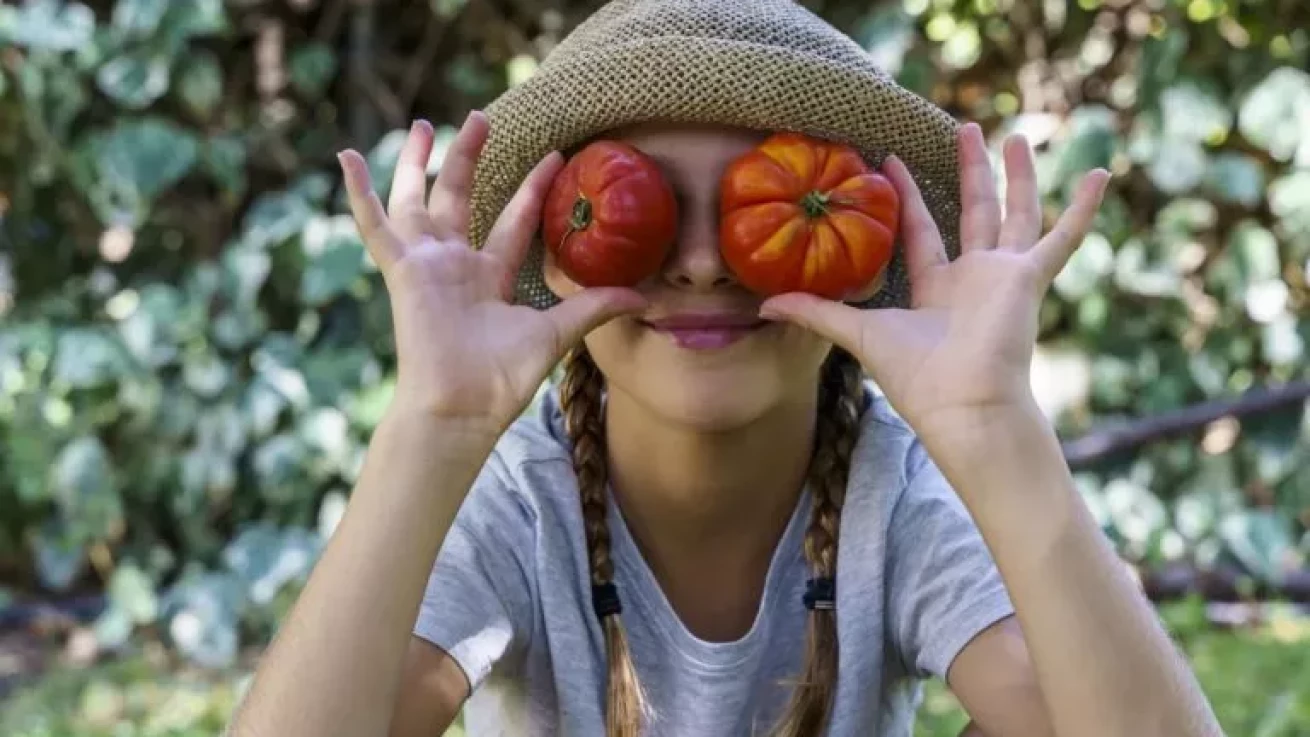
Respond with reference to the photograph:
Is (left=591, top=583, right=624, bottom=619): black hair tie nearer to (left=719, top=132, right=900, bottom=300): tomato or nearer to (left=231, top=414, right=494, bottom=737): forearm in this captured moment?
(left=231, top=414, right=494, bottom=737): forearm

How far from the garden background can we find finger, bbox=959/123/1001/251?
1.60 m

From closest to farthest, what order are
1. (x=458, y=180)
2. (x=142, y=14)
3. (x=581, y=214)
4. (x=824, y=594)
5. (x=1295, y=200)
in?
(x=581, y=214)
(x=458, y=180)
(x=824, y=594)
(x=142, y=14)
(x=1295, y=200)

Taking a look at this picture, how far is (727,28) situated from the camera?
1.48m

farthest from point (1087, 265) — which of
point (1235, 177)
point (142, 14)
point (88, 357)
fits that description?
point (88, 357)

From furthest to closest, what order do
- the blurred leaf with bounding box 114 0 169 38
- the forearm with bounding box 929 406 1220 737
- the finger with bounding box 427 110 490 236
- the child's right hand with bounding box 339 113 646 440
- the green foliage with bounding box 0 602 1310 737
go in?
the blurred leaf with bounding box 114 0 169 38 < the green foliage with bounding box 0 602 1310 737 < the finger with bounding box 427 110 490 236 < the child's right hand with bounding box 339 113 646 440 < the forearm with bounding box 929 406 1220 737

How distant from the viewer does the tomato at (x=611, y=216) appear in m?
1.37

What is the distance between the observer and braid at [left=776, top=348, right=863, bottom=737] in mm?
1638

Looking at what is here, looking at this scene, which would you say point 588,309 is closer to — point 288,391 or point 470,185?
point 470,185

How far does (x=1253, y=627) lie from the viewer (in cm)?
323

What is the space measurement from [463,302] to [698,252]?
25cm

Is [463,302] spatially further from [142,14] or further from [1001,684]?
[142,14]

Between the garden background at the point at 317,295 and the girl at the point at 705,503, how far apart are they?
1370mm

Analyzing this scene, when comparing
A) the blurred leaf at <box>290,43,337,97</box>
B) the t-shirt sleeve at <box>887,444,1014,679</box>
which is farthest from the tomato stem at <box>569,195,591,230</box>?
the blurred leaf at <box>290,43,337,97</box>

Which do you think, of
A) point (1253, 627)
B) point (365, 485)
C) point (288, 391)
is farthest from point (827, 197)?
point (1253, 627)
